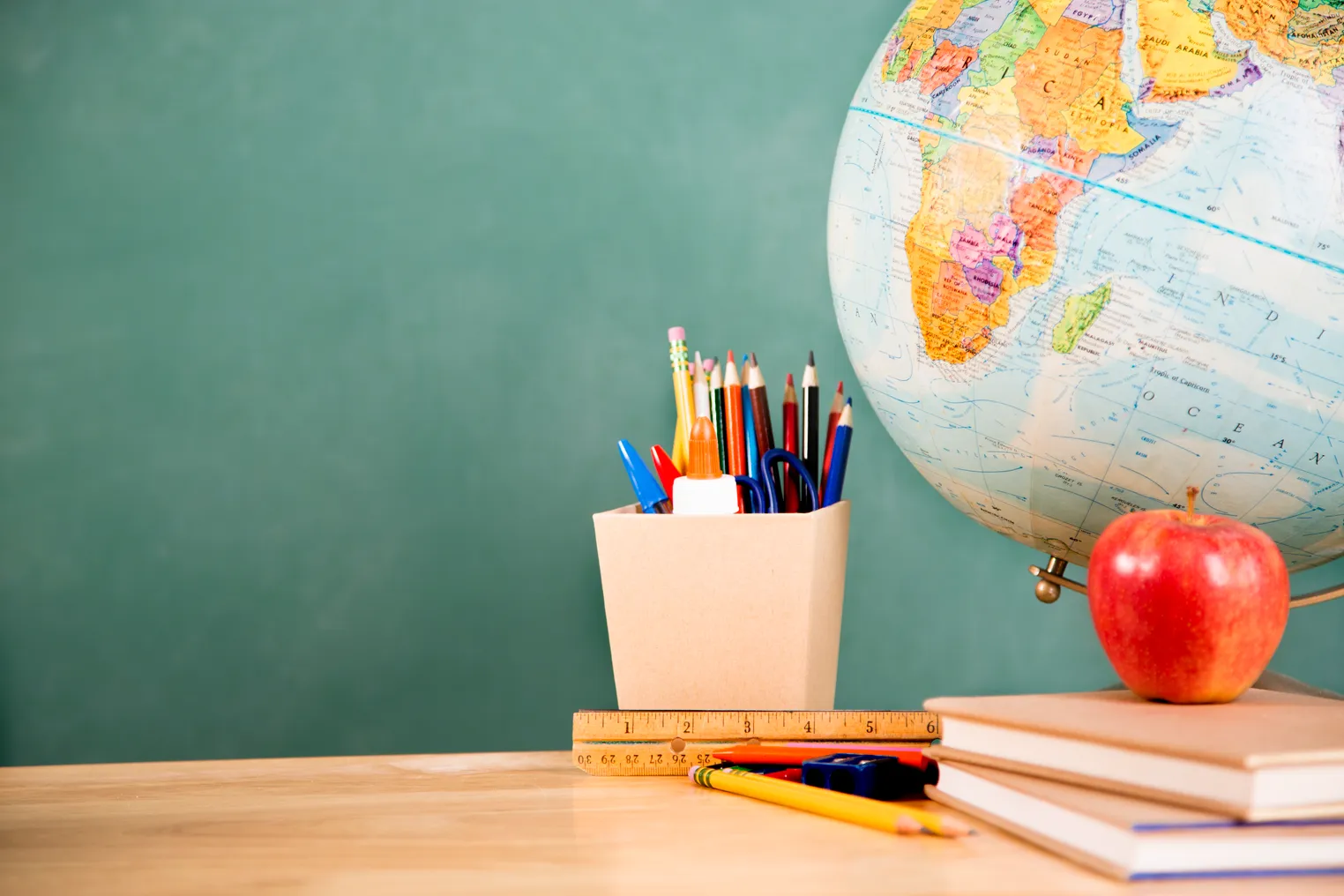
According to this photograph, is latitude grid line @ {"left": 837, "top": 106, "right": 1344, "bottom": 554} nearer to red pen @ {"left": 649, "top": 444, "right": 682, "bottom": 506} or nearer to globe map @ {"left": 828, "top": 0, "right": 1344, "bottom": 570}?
globe map @ {"left": 828, "top": 0, "right": 1344, "bottom": 570}

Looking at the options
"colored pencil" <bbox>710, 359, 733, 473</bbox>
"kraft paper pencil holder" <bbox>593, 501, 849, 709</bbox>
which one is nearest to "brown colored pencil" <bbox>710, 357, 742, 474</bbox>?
"colored pencil" <bbox>710, 359, 733, 473</bbox>

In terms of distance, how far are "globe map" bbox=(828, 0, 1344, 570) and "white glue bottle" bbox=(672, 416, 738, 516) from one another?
14 cm

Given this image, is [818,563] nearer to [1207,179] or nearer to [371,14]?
[1207,179]

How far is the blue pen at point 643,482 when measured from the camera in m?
0.83

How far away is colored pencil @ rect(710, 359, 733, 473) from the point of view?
0.87 meters

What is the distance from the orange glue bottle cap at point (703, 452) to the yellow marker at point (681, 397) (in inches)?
3.7

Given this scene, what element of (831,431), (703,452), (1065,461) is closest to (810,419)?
(831,431)

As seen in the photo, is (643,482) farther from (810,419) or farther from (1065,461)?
(1065,461)

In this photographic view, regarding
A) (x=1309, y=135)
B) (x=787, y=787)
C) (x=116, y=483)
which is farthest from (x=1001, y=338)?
(x=116, y=483)

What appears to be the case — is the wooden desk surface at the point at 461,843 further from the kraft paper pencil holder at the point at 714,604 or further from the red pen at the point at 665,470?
the red pen at the point at 665,470

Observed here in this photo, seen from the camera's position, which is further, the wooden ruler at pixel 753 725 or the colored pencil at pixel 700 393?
the colored pencil at pixel 700 393

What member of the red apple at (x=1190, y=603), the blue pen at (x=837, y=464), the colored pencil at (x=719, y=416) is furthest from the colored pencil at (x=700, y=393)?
the red apple at (x=1190, y=603)

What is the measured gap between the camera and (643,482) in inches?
32.8

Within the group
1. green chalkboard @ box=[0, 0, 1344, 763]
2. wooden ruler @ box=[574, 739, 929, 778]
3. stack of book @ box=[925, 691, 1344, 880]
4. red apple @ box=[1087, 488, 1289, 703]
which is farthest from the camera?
green chalkboard @ box=[0, 0, 1344, 763]
